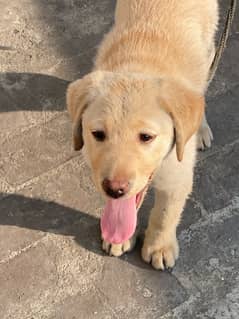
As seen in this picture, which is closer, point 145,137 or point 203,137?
point 145,137

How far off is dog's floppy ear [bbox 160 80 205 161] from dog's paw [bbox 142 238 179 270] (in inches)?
33.3

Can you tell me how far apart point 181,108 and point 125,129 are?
324 mm

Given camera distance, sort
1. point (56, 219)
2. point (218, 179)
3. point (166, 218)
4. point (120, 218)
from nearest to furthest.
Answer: point (120, 218) < point (166, 218) < point (56, 219) < point (218, 179)

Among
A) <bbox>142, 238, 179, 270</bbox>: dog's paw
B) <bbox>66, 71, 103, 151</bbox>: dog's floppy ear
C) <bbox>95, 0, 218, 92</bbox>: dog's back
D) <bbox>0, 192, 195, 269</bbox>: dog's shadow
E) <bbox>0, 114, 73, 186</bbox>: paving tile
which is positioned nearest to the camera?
<bbox>66, 71, 103, 151</bbox>: dog's floppy ear

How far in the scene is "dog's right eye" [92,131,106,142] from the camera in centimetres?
320

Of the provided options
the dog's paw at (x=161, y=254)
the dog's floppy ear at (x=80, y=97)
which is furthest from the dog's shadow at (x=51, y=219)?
the dog's floppy ear at (x=80, y=97)

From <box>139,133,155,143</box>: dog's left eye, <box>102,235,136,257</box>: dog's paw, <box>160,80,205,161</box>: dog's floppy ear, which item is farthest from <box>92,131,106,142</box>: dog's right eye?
<box>102,235,136,257</box>: dog's paw

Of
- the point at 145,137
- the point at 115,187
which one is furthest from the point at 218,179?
the point at 115,187

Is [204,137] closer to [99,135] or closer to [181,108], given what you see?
[181,108]

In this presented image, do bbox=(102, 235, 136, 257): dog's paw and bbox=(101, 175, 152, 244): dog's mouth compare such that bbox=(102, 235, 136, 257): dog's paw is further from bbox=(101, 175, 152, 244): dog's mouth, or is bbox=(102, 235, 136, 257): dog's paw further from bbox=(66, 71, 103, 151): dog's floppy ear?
bbox=(66, 71, 103, 151): dog's floppy ear

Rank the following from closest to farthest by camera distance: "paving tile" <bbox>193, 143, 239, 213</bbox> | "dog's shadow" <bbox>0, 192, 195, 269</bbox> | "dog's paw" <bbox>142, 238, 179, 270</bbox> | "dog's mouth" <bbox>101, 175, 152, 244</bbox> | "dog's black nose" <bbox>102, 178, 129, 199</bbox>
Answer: "dog's black nose" <bbox>102, 178, 129, 199</bbox>, "dog's mouth" <bbox>101, 175, 152, 244</bbox>, "dog's paw" <bbox>142, 238, 179, 270</bbox>, "dog's shadow" <bbox>0, 192, 195, 269</bbox>, "paving tile" <bbox>193, 143, 239, 213</bbox>

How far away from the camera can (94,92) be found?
3334 mm

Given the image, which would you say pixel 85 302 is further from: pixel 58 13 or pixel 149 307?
pixel 58 13

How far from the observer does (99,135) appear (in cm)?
322
